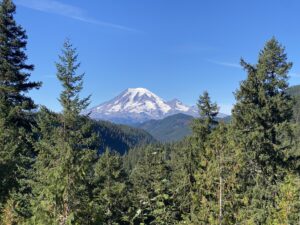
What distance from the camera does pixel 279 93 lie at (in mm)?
27000

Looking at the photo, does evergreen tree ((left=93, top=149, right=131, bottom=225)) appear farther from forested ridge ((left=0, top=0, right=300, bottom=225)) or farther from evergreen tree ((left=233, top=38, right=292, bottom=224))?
evergreen tree ((left=233, top=38, right=292, bottom=224))

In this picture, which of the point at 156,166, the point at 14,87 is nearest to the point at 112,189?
the point at 156,166

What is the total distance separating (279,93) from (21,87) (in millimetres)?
17682

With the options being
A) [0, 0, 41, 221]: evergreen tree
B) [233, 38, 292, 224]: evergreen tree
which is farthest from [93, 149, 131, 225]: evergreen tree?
[233, 38, 292, 224]: evergreen tree

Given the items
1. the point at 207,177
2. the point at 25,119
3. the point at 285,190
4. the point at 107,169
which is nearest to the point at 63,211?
the point at 207,177

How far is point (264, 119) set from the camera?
1056 inches

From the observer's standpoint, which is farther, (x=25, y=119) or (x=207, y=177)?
(x=25, y=119)

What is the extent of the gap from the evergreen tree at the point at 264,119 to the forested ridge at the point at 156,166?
7cm

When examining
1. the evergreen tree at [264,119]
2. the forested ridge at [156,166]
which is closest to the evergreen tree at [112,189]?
the forested ridge at [156,166]

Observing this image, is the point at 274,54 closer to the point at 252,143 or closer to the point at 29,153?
the point at 252,143

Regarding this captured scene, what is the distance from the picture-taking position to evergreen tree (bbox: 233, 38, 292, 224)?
26031 millimetres

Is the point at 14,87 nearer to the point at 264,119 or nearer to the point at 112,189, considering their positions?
the point at 112,189

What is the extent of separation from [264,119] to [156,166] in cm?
1510

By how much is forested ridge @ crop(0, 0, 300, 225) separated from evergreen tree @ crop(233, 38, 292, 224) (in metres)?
0.07
